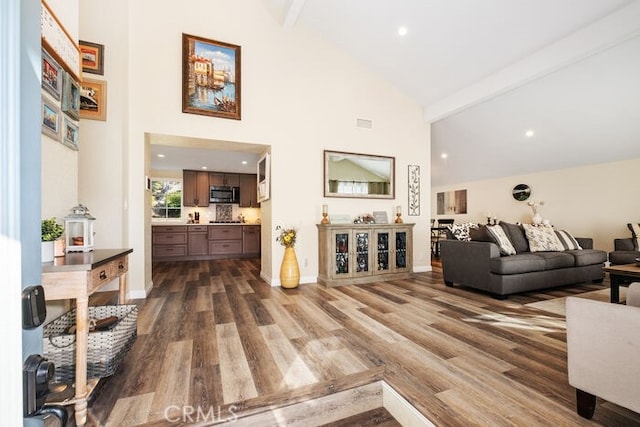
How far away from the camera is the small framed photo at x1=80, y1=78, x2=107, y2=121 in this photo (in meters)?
3.23

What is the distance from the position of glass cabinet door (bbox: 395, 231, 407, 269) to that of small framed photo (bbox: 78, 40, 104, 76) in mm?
4659

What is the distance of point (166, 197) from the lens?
7.67 m

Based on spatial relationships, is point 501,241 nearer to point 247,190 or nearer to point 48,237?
point 48,237

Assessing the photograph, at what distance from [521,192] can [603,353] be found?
6696 millimetres

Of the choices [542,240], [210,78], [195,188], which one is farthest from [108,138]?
[542,240]

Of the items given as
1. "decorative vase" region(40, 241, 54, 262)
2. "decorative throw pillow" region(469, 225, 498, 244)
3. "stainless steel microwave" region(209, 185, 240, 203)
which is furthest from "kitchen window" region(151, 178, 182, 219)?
"decorative throw pillow" region(469, 225, 498, 244)

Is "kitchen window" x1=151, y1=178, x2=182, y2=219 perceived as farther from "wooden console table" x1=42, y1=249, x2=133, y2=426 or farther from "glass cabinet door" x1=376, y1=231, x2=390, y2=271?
"wooden console table" x1=42, y1=249, x2=133, y2=426

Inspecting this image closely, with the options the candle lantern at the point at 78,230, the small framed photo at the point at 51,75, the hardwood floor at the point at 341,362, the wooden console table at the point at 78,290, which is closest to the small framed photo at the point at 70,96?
the small framed photo at the point at 51,75

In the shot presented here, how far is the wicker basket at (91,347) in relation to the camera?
152 centimetres

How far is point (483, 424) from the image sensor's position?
1.36 m

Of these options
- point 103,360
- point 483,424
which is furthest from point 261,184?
point 483,424

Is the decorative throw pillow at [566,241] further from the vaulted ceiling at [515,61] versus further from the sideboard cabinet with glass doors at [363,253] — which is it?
the sideboard cabinet with glass doors at [363,253]

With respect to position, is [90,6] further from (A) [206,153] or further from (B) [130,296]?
(B) [130,296]

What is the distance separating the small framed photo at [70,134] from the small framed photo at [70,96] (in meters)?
→ 0.06
